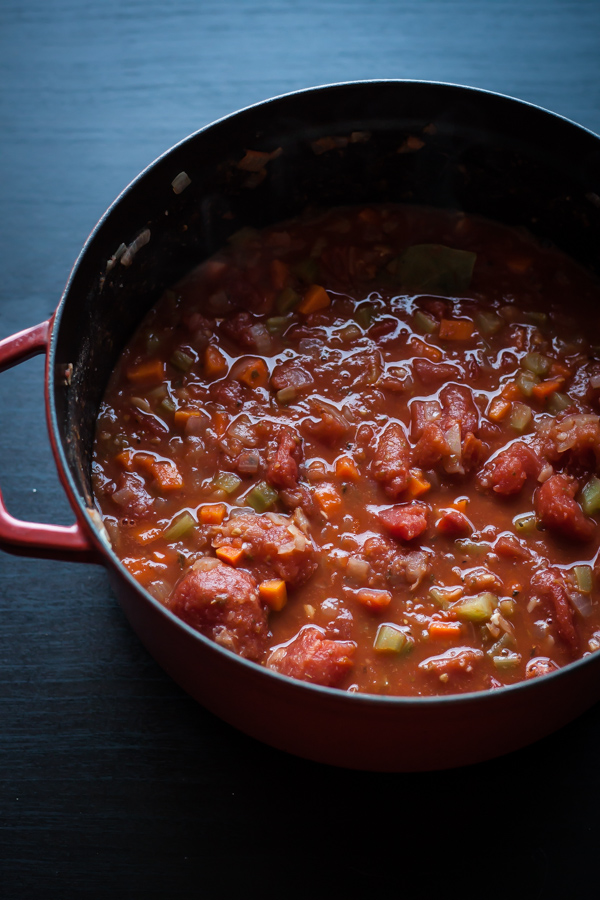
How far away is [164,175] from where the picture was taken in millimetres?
2842

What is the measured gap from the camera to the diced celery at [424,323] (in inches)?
125

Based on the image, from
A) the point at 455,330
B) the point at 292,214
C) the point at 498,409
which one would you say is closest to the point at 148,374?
the point at 292,214

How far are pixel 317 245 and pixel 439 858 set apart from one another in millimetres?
2149

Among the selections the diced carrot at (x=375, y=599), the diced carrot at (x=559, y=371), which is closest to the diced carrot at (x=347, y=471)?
the diced carrot at (x=375, y=599)

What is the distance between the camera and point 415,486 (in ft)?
9.25

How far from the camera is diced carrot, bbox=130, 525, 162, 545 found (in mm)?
2789

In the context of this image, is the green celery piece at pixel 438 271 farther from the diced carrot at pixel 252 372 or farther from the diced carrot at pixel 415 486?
the diced carrot at pixel 415 486

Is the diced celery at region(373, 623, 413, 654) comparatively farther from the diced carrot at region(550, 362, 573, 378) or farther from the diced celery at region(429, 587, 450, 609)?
the diced carrot at region(550, 362, 573, 378)

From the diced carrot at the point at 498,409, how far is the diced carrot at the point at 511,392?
0.08 ft

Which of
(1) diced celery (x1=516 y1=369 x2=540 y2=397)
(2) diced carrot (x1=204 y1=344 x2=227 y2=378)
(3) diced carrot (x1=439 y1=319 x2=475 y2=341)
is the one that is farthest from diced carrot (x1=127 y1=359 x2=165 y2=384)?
(1) diced celery (x1=516 y1=369 x2=540 y2=397)

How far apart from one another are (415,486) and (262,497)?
0.49 metres

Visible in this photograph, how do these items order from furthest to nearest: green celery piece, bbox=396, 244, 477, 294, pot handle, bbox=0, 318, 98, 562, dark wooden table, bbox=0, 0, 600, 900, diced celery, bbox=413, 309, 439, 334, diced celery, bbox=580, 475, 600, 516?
green celery piece, bbox=396, 244, 477, 294 → diced celery, bbox=413, 309, 439, 334 → diced celery, bbox=580, 475, 600, 516 → dark wooden table, bbox=0, 0, 600, 900 → pot handle, bbox=0, 318, 98, 562

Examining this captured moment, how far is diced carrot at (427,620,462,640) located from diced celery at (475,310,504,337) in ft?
3.65

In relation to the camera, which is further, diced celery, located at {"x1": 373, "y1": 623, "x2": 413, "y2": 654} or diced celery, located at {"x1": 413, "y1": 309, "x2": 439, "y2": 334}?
diced celery, located at {"x1": 413, "y1": 309, "x2": 439, "y2": 334}
